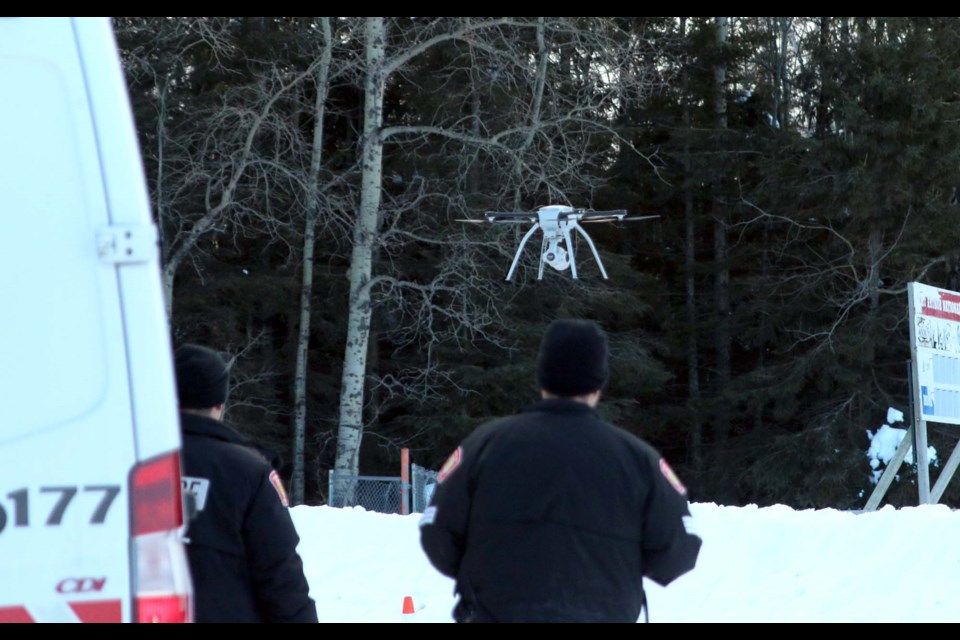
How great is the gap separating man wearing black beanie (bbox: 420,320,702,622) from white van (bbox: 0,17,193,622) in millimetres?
1172

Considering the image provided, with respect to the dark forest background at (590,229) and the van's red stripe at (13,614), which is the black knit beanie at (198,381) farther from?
the dark forest background at (590,229)

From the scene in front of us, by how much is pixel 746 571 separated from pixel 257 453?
560cm

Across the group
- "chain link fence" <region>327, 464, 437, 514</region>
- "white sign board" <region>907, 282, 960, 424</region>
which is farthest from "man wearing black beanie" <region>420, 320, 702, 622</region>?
"chain link fence" <region>327, 464, 437, 514</region>

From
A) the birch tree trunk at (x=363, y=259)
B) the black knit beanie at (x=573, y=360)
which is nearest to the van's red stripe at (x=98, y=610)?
the black knit beanie at (x=573, y=360)

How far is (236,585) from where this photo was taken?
3658 millimetres

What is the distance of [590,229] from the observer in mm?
30078

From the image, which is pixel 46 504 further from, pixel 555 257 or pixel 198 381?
pixel 555 257

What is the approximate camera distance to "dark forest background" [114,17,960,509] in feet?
73.0

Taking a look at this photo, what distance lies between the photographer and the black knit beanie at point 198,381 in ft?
12.3

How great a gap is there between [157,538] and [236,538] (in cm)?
127

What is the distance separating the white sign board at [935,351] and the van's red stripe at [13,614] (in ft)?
37.1

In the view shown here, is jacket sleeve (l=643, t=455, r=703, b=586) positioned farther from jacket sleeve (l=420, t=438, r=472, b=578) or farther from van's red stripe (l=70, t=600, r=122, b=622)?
van's red stripe (l=70, t=600, r=122, b=622)
